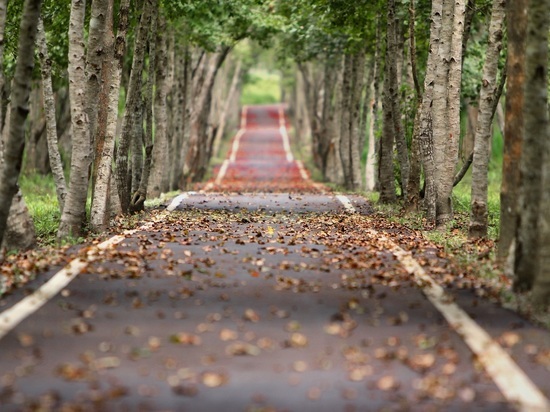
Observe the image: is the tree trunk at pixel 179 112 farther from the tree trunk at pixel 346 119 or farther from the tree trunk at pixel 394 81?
the tree trunk at pixel 394 81

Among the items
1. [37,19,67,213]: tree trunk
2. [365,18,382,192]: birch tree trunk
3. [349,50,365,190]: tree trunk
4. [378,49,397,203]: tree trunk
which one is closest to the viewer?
[37,19,67,213]: tree trunk

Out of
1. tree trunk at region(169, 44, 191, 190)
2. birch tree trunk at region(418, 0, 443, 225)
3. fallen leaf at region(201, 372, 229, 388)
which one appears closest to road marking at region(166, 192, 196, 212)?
tree trunk at region(169, 44, 191, 190)

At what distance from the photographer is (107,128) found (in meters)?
19.0

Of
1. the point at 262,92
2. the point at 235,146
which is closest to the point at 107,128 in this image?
the point at 235,146

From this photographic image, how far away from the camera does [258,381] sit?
7.64m

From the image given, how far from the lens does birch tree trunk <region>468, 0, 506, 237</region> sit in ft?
53.2

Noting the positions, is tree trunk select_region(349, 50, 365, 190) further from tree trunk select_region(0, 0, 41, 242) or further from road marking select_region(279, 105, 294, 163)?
road marking select_region(279, 105, 294, 163)

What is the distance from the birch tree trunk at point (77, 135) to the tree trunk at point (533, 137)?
7838mm

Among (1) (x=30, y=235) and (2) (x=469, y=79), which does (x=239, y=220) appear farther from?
(2) (x=469, y=79)

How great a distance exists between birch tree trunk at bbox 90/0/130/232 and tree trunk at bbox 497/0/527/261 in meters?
7.40

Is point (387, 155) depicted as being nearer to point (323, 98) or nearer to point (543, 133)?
point (543, 133)

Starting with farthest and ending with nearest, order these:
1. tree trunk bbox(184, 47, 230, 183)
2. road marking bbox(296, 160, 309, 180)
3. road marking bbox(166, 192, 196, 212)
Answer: road marking bbox(296, 160, 309, 180) < tree trunk bbox(184, 47, 230, 183) < road marking bbox(166, 192, 196, 212)

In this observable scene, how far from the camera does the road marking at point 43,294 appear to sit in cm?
957

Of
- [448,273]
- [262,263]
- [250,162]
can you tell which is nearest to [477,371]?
[448,273]
